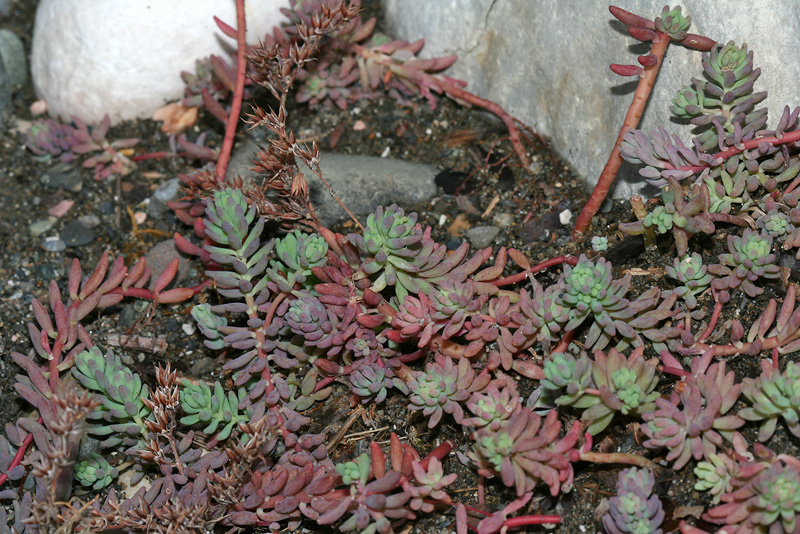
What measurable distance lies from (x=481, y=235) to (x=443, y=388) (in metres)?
0.97

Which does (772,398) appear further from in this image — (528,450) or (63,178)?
(63,178)

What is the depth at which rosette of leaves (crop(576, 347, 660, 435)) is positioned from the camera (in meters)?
2.37

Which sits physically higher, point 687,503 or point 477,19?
point 477,19

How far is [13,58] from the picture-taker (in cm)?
423

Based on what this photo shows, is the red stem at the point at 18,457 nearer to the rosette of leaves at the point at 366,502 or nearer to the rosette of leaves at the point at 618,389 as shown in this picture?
the rosette of leaves at the point at 366,502

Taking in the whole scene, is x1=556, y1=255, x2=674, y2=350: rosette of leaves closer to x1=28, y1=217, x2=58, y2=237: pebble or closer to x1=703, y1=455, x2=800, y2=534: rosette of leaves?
x1=703, y1=455, x2=800, y2=534: rosette of leaves

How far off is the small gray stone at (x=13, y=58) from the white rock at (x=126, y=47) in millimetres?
263

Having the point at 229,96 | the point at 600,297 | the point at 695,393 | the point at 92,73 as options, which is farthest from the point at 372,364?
the point at 92,73

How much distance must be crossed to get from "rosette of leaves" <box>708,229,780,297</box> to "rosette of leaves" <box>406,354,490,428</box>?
93 cm

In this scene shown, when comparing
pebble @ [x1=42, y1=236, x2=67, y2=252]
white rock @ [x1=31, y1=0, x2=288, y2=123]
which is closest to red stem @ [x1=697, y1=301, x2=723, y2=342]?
white rock @ [x1=31, y1=0, x2=288, y2=123]

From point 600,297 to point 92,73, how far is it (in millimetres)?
2908

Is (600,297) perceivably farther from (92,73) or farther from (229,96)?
(92,73)

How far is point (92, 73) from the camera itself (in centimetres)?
389

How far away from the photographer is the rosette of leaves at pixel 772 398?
88.5 inches
